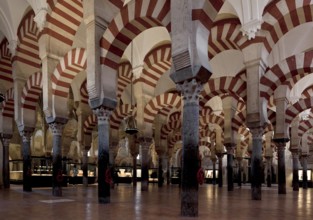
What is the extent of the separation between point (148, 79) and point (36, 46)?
361 centimetres

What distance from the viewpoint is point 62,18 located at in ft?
25.9

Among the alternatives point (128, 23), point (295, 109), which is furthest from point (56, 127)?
point (295, 109)

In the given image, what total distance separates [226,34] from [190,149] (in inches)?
194

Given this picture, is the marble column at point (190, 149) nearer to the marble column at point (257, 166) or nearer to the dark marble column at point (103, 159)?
the dark marble column at point (103, 159)

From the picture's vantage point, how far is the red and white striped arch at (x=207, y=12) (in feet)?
15.0

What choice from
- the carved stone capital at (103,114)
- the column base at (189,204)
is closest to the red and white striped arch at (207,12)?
the column base at (189,204)

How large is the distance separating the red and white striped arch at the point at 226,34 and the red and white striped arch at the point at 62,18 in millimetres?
3509

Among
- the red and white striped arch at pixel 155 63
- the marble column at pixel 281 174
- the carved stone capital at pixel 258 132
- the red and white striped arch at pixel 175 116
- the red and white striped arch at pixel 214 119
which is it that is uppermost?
the red and white striped arch at pixel 155 63

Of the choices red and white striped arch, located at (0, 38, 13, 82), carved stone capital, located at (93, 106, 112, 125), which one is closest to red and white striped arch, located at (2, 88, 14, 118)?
red and white striped arch, located at (0, 38, 13, 82)

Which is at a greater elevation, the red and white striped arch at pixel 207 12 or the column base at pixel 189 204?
the red and white striped arch at pixel 207 12

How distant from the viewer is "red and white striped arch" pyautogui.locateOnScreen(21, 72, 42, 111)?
30.2 ft

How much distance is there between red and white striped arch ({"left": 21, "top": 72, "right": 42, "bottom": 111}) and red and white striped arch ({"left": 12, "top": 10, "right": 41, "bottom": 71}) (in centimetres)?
79

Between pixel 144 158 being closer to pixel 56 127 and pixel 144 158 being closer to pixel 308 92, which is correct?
pixel 56 127

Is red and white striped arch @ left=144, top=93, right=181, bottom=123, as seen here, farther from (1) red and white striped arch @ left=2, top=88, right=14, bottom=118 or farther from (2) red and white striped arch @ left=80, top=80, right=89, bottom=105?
(1) red and white striped arch @ left=2, top=88, right=14, bottom=118
